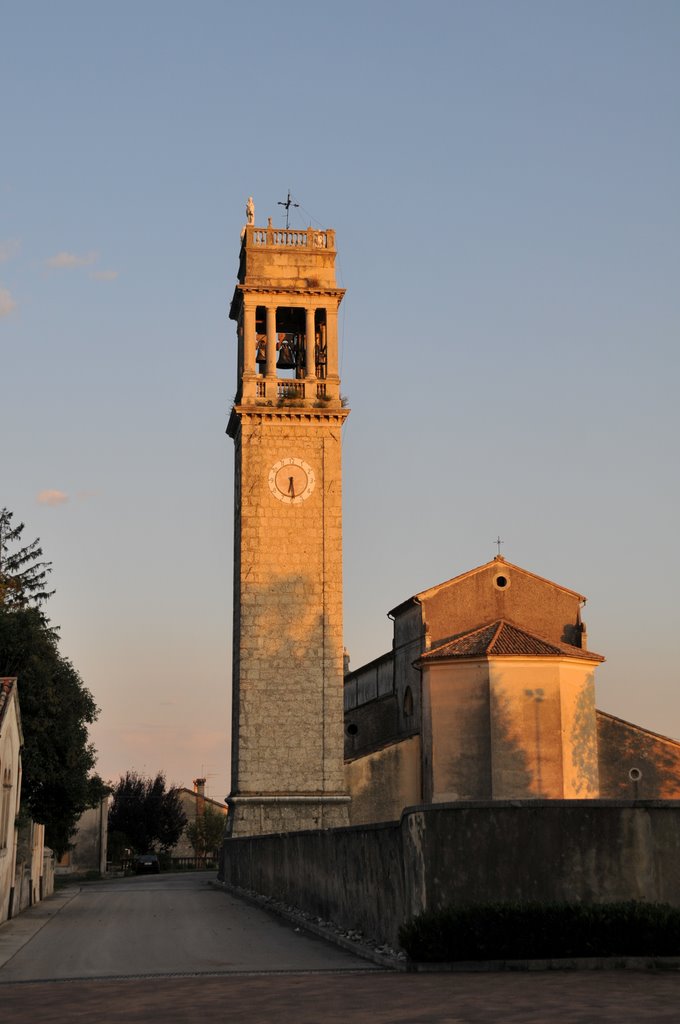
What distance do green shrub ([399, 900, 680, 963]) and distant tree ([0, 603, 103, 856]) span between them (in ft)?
67.8

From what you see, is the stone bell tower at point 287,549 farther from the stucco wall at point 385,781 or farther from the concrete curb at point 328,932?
the concrete curb at point 328,932

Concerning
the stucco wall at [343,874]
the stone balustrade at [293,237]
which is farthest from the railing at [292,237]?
the stucco wall at [343,874]

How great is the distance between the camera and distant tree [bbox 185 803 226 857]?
90.1m

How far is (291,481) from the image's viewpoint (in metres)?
47.0

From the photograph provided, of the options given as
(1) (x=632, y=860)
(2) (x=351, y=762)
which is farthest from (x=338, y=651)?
(1) (x=632, y=860)

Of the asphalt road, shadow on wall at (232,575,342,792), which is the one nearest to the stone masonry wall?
shadow on wall at (232,575,342,792)

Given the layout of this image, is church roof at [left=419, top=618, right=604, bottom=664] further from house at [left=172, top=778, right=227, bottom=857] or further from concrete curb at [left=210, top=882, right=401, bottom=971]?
house at [left=172, top=778, right=227, bottom=857]

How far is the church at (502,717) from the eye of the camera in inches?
1682

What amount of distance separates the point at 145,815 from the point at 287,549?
150 feet

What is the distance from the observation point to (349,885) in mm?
20172

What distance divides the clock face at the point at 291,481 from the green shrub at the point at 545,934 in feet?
107

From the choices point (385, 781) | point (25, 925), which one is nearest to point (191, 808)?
point (385, 781)

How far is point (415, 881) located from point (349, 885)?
4.53 m

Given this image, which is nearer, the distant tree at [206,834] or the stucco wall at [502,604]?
the stucco wall at [502,604]
